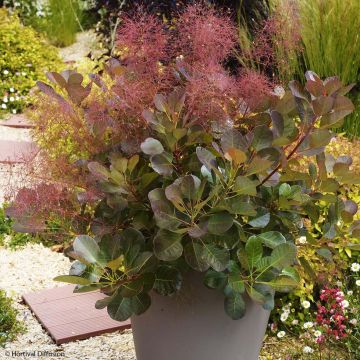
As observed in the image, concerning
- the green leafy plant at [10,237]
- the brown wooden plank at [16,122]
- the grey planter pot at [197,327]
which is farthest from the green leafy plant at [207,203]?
the brown wooden plank at [16,122]

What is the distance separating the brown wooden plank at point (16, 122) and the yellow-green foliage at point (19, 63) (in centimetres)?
13

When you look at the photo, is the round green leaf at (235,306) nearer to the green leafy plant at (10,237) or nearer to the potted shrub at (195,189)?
A: the potted shrub at (195,189)

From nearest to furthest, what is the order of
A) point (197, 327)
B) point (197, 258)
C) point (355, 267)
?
point (197, 258), point (197, 327), point (355, 267)

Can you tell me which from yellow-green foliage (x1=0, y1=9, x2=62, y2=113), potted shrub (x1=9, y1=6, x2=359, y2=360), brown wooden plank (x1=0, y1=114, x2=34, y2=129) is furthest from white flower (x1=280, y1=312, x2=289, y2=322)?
yellow-green foliage (x1=0, y1=9, x2=62, y2=113)

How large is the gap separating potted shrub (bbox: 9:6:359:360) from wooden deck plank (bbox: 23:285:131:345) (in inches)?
29.3

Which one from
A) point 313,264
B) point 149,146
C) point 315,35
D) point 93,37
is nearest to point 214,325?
point 149,146

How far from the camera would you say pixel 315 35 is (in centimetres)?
438

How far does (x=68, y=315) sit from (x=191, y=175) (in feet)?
5.34

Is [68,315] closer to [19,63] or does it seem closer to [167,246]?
[167,246]

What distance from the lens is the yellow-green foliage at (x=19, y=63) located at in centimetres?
710

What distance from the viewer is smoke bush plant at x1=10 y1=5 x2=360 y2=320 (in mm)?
2051

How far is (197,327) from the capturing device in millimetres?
2350

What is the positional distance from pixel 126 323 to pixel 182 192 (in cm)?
146

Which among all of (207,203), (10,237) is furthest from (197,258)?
(10,237)
